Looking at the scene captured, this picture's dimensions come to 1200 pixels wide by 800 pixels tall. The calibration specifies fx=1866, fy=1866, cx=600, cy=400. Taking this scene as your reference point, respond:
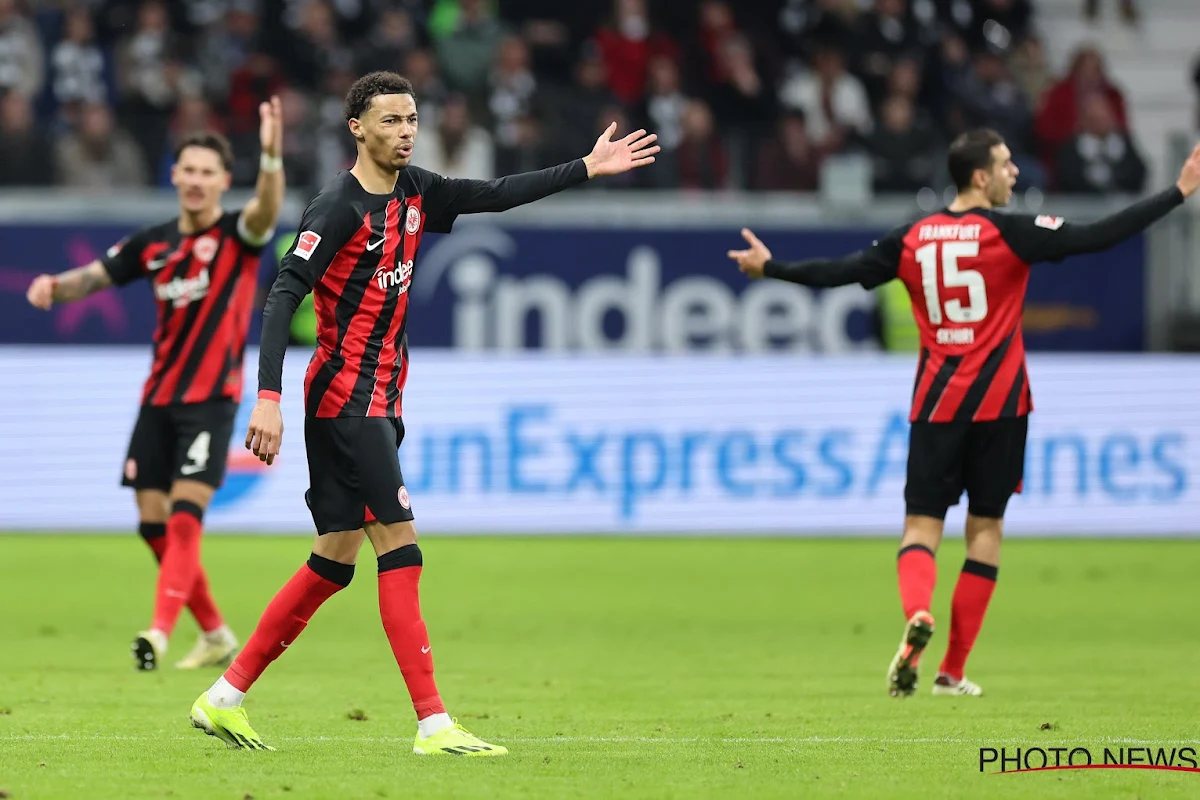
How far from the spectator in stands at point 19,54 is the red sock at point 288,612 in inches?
532

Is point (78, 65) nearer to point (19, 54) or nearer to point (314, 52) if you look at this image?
point (19, 54)

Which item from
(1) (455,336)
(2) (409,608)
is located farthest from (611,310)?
(2) (409,608)

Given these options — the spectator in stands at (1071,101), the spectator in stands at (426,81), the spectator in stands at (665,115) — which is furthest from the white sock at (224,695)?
the spectator in stands at (1071,101)

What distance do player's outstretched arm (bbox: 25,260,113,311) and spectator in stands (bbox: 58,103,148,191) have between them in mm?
8749

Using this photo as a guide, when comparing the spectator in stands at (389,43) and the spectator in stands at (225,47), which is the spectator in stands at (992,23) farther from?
the spectator in stands at (225,47)

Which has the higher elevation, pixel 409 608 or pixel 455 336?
pixel 455 336

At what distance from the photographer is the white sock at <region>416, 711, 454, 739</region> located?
588 centimetres

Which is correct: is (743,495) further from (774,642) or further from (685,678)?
(685,678)

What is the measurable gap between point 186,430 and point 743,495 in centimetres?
679

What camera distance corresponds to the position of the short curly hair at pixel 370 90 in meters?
6.03

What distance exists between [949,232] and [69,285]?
4132mm

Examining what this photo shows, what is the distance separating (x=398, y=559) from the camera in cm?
603

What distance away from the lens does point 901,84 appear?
62.5ft

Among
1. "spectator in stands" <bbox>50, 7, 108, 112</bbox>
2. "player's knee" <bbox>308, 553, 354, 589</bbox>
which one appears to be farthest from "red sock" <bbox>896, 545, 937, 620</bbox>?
"spectator in stands" <bbox>50, 7, 108, 112</bbox>
